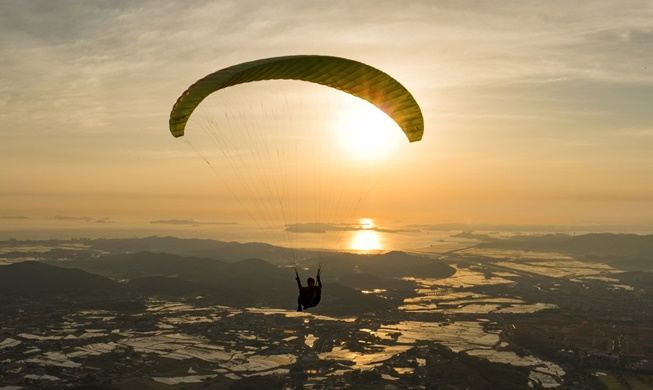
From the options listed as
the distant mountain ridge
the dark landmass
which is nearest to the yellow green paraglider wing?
the dark landmass

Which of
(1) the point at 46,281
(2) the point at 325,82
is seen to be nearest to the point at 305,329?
(2) the point at 325,82

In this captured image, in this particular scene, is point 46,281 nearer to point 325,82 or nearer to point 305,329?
point 305,329

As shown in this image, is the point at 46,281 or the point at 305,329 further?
the point at 46,281

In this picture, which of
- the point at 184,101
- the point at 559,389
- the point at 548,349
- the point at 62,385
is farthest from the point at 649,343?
the point at 184,101

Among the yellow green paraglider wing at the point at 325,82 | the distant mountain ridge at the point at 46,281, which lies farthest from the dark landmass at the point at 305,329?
the yellow green paraglider wing at the point at 325,82

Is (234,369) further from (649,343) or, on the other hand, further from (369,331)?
(649,343)

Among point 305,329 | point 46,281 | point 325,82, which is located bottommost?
point 305,329

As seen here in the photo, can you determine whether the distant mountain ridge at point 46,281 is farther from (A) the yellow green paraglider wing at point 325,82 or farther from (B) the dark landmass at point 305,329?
(A) the yellow green paraglider wing at point 325,82

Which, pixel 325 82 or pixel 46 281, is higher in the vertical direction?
pixel 325 82

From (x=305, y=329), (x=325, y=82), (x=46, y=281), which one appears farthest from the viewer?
(x=46, y=281)
